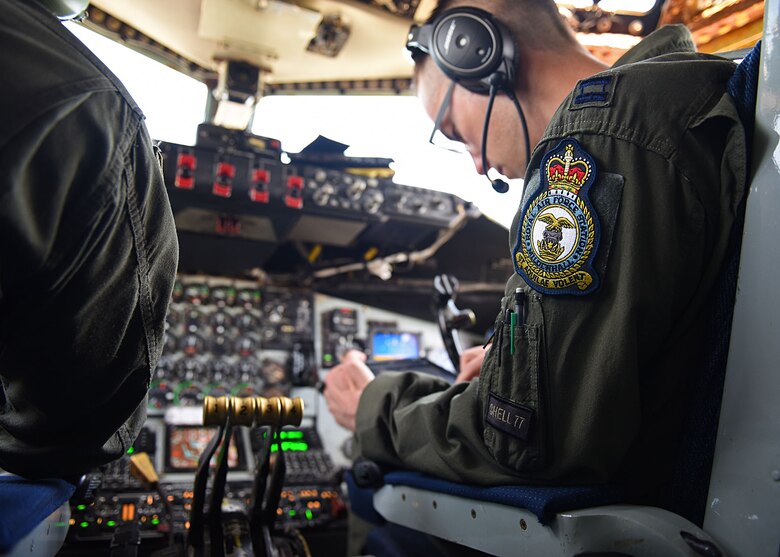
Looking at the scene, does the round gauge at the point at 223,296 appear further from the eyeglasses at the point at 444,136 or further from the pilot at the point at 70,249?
the pilot at the point at 70,249

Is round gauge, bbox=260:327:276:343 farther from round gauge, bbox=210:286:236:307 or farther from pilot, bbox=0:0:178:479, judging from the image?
pilot, bbox=0:0:178:479

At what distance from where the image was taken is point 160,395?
250cm

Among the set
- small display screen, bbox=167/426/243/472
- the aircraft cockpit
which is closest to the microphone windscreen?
the aircraft cockpit

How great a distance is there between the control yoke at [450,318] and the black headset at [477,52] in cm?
87

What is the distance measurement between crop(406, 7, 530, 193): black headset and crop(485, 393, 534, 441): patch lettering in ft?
2.13

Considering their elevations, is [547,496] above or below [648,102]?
below

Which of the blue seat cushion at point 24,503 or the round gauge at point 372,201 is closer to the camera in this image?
the blue seat cushion at point 24,503

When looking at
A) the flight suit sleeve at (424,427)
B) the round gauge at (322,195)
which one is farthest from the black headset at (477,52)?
the round gauge at (322,195)

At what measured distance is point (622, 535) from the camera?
0.73 metres

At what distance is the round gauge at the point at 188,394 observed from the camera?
99.7 inches

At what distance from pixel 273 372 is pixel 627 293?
7.13 ft

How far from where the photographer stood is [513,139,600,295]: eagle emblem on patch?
80 cm

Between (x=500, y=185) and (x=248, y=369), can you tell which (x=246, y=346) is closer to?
(x=248, y=369)

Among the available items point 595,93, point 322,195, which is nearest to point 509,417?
point 595,93
